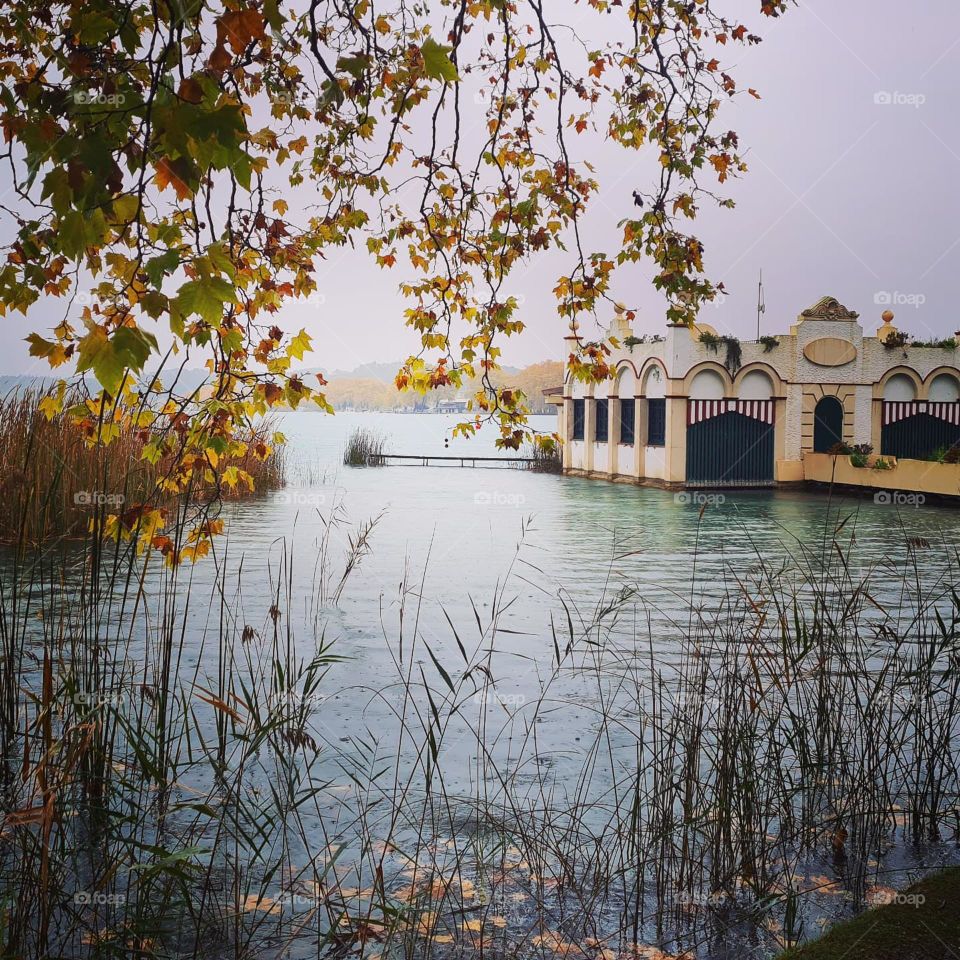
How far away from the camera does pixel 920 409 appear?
92.1ft

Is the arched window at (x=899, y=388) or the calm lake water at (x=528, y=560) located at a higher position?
the arched window at (x=899, y=388)

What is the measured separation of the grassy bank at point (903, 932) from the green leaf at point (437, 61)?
8.74ft

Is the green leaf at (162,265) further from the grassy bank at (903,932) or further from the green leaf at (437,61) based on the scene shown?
the grassy bank at (903,932)

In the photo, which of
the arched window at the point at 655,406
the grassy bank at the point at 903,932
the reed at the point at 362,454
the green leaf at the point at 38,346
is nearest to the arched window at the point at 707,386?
the arched window at the point at 655,406

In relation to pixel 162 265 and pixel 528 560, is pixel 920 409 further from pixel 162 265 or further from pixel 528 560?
pixel 162 265

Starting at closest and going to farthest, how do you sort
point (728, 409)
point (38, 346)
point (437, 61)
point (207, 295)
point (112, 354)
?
point (112, 354)
point (207, 295)
point (437, 61)
point (38, 346)
point (728, 409)

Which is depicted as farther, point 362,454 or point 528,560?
point 362,454

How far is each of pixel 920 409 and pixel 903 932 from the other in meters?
27.9

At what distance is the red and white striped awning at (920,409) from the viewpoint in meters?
27.9

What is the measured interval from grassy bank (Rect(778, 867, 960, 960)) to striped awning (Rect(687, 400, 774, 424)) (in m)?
24.2

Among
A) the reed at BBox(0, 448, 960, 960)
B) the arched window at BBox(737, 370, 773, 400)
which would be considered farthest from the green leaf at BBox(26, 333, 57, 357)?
the arched window at BBox(737, 370, 773, 400)

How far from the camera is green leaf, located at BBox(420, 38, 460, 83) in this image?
9.59ft

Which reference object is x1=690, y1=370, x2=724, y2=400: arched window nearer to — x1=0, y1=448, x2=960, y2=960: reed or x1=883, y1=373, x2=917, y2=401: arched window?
x1=883, y1=373, x2=917, y2=401: arched window

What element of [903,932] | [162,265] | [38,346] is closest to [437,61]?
[162,265]
